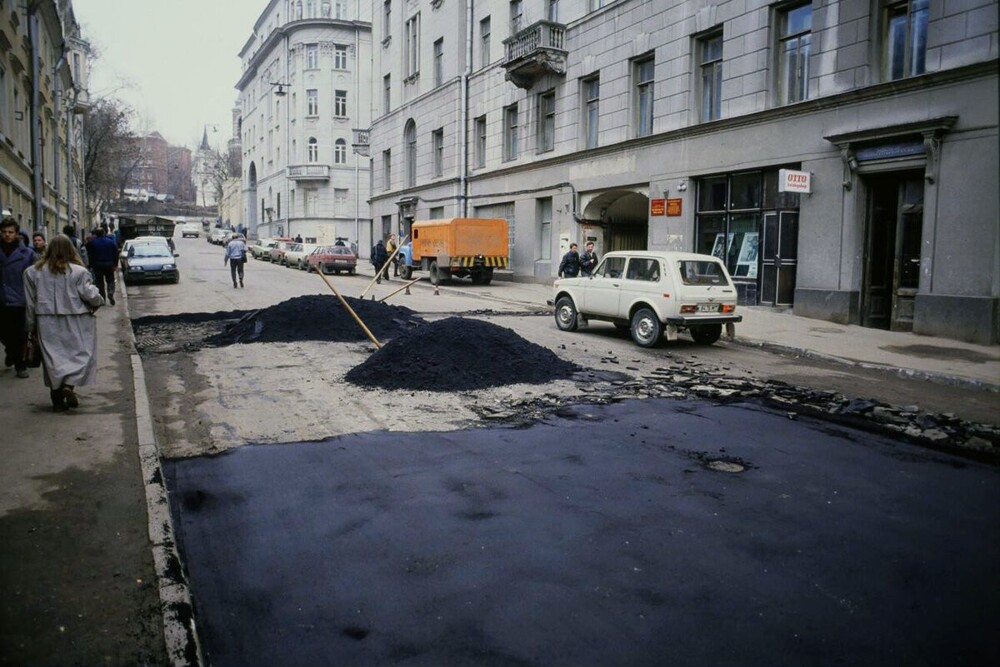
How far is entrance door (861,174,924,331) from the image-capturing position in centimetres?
1568

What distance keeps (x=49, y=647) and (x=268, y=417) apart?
471 cm

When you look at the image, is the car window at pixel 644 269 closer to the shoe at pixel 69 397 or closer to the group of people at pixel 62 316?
the group of people at pixel 62 316

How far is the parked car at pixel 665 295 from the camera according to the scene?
13.5 m

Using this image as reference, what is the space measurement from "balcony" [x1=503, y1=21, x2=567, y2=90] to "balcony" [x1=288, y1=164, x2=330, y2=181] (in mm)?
38867

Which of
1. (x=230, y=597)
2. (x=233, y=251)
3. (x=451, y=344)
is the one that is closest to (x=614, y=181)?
(x=233, y=251)

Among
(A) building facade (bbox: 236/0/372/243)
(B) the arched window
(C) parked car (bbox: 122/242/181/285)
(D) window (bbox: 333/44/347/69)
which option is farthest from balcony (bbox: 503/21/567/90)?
(D) window (bbox: 333/44/347/69)

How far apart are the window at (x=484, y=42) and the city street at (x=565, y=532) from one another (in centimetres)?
2747

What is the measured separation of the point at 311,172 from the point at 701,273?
55.4 metres

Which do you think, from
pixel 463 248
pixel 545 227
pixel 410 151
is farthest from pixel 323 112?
pixel 545 227

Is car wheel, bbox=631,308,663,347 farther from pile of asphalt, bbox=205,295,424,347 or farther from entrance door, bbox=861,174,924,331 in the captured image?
entrance door, bbox=861,174,924,331

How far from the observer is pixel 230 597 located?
3.98 meters

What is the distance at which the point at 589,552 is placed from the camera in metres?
4.49

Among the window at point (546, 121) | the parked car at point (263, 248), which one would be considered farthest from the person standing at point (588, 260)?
the parked car at point (263, 248)

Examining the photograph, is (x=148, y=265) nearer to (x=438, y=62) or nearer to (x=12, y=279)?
(x=438, y=62)
